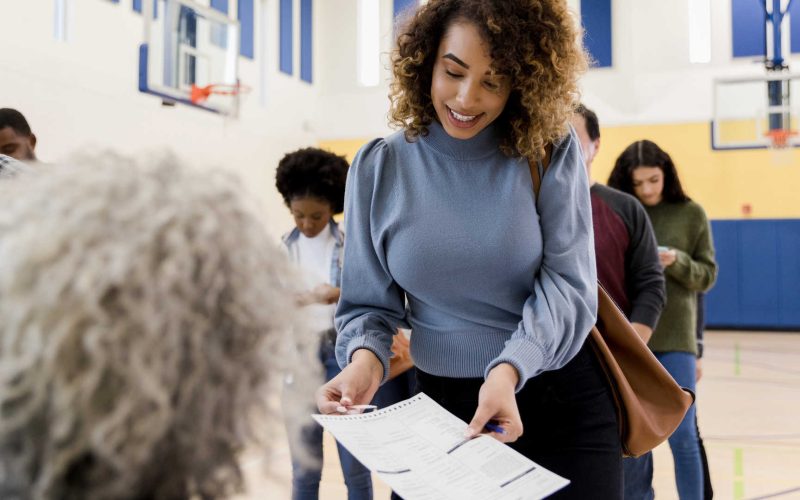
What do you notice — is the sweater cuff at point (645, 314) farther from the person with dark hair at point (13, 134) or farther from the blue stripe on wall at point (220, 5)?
the blue stripe on wall at point (220, 5)

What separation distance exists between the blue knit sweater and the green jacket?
155 centimetres

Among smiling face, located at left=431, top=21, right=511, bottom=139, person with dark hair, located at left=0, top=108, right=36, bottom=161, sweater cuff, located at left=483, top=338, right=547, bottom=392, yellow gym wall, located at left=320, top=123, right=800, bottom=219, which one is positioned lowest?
sweater cuff, located at left=483, top=338, right=547, bottom=392

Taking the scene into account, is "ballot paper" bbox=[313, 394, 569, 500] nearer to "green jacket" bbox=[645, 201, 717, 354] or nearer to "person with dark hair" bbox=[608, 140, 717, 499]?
"person with dark hair" bbox=[608, 140, 717, 499]

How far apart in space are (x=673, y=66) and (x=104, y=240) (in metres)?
10.6

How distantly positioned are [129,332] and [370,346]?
961mm

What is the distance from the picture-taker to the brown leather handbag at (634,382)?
1.43m

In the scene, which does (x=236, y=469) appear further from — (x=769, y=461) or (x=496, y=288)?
(x=769, y=461)

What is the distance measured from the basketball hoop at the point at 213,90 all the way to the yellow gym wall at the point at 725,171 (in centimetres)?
475

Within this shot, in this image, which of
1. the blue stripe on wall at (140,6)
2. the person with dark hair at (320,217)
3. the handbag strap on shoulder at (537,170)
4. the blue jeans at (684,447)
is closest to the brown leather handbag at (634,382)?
the handbag strap on shoulder at (537,170)

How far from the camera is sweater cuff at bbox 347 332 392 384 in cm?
138

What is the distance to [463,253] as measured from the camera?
4.50 feet

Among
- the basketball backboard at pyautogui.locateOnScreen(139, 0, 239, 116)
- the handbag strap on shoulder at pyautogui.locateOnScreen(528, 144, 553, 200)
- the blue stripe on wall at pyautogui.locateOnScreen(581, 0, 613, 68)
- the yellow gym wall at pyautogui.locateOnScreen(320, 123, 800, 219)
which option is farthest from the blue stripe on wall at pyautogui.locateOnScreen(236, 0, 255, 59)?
the handbag strap on shoulder at pyautogui.locateOnScreen(528, 144, 553, 200)

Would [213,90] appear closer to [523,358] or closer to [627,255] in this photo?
[627,255]

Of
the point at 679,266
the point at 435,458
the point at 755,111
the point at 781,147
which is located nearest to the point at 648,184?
the point at 679,266
